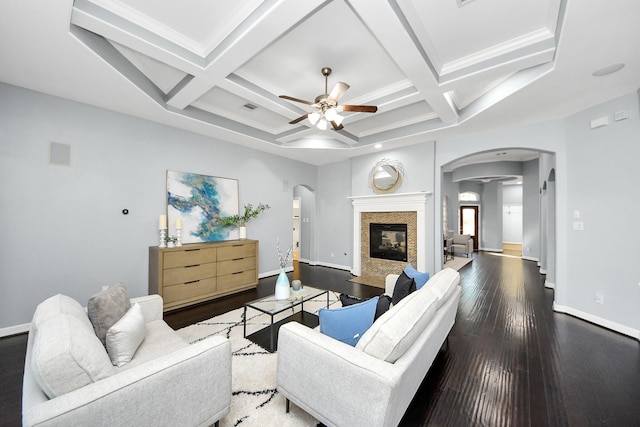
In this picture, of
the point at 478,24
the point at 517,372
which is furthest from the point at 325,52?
the point at 517,372

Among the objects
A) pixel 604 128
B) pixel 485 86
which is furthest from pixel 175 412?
pixel 604 128

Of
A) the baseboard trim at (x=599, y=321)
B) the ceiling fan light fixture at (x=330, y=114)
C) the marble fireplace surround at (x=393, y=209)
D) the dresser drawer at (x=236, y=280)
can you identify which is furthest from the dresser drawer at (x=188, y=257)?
the baseboard trim at (x=599, y=321)

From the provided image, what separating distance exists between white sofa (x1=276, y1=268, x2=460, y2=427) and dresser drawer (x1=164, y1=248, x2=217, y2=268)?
2.84 m

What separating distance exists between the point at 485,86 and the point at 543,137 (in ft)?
4.56

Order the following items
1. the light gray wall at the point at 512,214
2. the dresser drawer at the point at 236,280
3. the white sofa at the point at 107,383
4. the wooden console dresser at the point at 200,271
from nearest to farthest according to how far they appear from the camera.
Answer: the white sofa at the point at 107,383 < the wooden console dresser at the point at 200,271 < the dresser drawer at the point at 236,280 < the light gray wall at the point at 512,214

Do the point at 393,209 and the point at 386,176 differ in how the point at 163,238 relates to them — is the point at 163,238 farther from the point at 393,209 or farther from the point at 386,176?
the point at 386,176

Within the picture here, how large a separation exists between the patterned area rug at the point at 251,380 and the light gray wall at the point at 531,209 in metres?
8.48

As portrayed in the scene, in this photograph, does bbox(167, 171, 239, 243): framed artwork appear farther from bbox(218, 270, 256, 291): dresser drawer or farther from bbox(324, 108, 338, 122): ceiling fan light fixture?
bbox(324, 108, 338, 122): ceiling fan light fixture

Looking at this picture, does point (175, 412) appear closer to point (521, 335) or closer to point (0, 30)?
point (0, 30)

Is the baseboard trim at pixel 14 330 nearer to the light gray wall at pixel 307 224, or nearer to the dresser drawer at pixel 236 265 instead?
the dresser drawer at pixel 236 265

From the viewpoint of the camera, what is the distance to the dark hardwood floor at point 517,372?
5.86ft

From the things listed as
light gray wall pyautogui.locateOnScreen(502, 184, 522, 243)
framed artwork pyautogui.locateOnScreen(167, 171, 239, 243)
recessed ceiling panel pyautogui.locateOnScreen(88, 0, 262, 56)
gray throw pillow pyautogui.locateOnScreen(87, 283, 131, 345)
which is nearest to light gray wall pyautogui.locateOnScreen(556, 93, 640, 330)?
recessed ceiling panel pyautogui.locateOnScreen(88, 0, 262, 56)

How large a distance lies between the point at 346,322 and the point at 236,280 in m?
3.35

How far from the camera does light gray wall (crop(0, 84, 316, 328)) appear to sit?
291 centimetres
